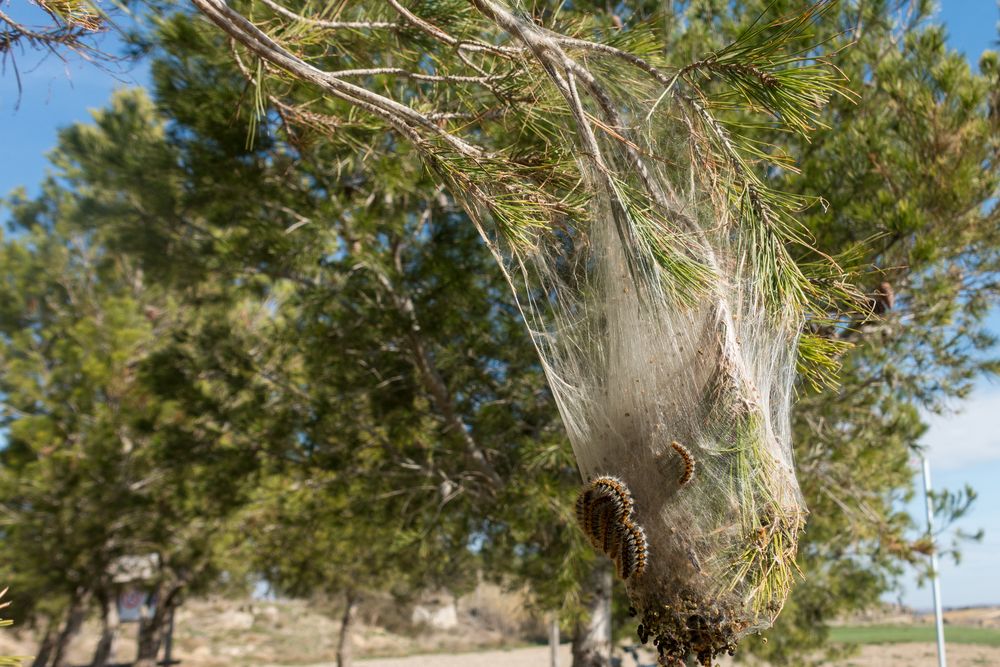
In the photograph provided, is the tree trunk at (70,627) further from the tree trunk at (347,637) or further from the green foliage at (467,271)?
the green foliage at (467,271)

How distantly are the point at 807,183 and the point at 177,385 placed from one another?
13.5 feet

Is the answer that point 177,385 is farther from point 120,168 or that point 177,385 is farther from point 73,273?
point 73,273

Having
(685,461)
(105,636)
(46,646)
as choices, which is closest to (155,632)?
(105,636)

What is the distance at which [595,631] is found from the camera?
508 cm

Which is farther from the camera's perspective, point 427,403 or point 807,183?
point 427,403

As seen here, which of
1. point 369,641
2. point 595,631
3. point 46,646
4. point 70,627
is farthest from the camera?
point 369,641

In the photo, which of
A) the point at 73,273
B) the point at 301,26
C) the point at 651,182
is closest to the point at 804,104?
the point at 651,182

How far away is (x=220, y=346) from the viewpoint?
5.35 metres

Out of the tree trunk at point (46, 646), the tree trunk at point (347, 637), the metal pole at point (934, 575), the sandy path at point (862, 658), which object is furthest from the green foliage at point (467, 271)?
the sandy path at point (862, 658)

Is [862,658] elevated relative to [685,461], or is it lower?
lower

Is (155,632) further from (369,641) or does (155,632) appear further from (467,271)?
(369,641)

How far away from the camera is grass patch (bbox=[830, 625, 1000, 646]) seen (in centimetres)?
2087

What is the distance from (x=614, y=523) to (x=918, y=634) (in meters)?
30.2

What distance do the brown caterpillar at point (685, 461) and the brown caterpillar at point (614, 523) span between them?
0.12 m
